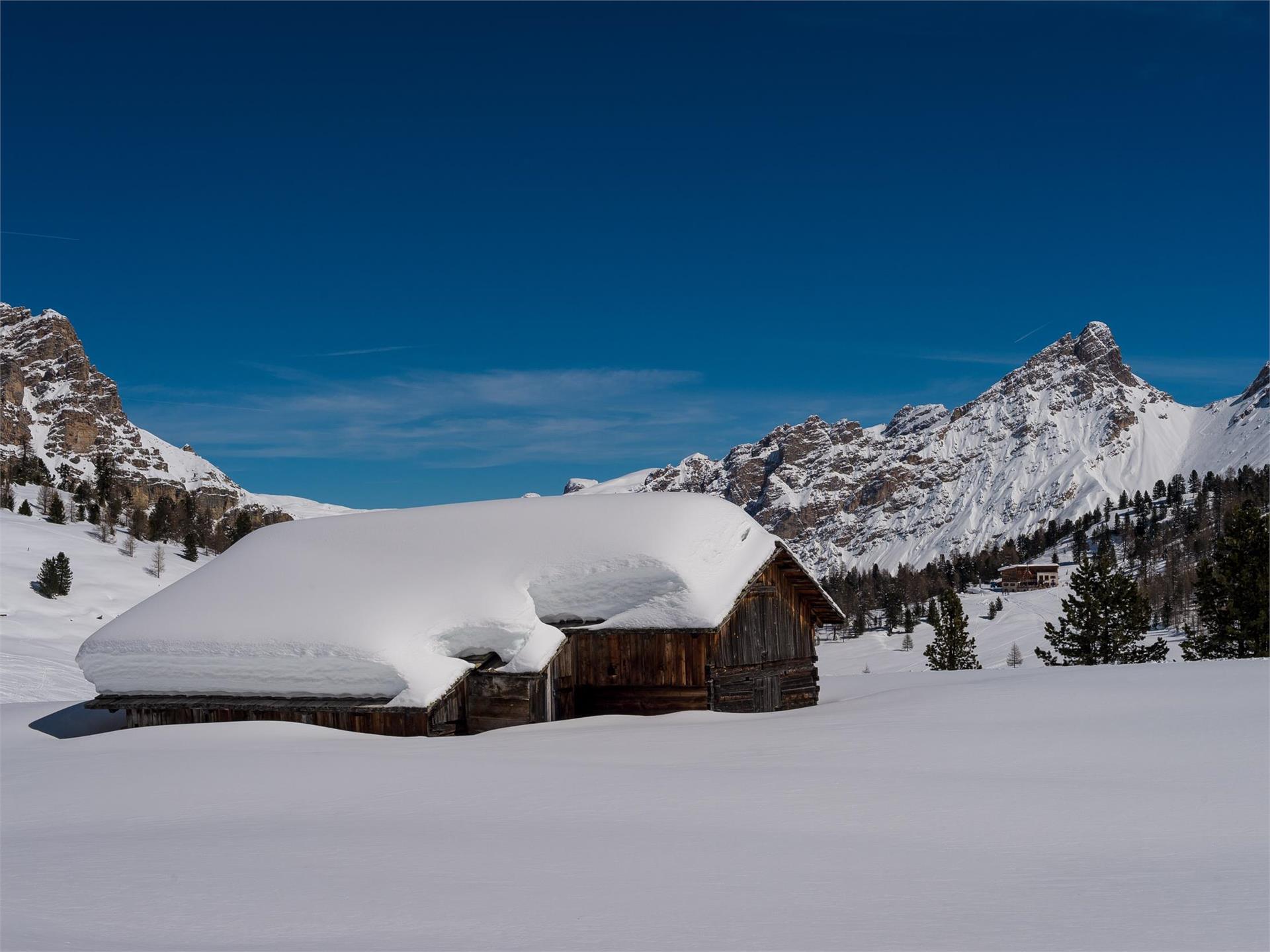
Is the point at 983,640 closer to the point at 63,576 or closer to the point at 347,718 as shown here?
the point at 63,576

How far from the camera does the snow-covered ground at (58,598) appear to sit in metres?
43.4

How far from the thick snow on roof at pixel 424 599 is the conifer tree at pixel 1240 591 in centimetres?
2476

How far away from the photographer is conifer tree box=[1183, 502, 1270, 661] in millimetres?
38031

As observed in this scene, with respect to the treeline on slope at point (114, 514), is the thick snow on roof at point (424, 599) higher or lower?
lower

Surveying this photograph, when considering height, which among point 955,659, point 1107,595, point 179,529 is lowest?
point 955,659

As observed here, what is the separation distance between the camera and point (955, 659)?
6172 cm

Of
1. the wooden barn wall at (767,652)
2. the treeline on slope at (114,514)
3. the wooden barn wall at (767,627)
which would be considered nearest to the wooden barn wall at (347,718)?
the wooden barn wall at (767,652)

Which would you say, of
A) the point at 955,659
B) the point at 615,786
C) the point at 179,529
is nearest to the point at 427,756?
the point at 615,786

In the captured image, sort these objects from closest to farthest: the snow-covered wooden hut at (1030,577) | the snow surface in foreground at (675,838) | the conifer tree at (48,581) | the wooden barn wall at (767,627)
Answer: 1. the snow surface in foreground at (675,838)
2. the wooden barn wall at (767,627)
3. the conifer tree at (48,581)
4. the snow-covered wooden hut at (1030,577)

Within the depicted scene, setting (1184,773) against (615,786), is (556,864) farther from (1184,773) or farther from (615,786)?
(1184,773)

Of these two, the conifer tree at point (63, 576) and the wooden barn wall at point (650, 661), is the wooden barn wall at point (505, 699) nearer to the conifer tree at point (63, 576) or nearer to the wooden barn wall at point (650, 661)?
the wooden barn wall at point (650, 661)

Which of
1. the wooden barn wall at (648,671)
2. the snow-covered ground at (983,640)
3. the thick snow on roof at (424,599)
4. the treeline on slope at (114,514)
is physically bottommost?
the snow-covered ground at (983,640)

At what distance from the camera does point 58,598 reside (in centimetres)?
7181

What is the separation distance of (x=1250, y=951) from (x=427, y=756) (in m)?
11.3
